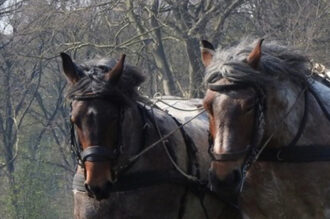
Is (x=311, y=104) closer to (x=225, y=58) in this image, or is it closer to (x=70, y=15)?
(x=225, y=58)

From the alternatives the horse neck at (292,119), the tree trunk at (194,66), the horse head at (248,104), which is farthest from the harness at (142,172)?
the tree trunk at (194,66)

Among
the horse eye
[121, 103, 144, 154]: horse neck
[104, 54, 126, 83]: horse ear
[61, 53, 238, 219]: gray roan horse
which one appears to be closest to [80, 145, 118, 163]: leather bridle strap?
[61, 53, 238, 219]: gray roan horse

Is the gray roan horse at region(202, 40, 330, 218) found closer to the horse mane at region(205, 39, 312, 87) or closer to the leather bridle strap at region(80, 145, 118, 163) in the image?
the horse mane at region(205, 39, 312, 87)

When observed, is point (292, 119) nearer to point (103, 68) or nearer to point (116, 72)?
point (116, 72)

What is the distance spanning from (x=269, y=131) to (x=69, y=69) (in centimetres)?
150

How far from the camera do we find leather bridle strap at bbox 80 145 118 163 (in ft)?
15.2

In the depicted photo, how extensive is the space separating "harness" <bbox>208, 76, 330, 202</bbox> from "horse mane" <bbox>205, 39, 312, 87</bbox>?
71 mm

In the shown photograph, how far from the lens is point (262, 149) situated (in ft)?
15.3

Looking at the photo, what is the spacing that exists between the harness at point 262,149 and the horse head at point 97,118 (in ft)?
2.26

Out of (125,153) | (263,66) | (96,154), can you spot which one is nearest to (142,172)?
(125,153)

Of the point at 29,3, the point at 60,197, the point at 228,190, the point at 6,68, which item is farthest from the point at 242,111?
the point at 60,197

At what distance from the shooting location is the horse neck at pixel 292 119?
4.72 m

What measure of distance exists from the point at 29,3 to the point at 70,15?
11.3ft

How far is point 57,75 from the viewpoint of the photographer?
86.7 feet
